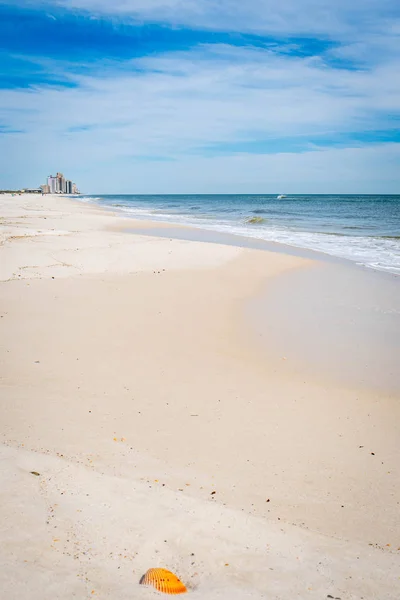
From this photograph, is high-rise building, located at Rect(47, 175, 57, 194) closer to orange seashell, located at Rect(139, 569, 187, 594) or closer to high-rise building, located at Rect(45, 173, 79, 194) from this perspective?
high-rise building, located at Rect(45, 173, 79, 194)

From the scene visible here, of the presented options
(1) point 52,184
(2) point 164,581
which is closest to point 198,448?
(2) point 164,581

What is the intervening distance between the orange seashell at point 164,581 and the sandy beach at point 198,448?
56mm

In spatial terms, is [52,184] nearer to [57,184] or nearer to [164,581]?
[57,184]

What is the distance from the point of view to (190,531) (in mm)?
2615

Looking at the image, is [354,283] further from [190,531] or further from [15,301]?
Answer: [190,531]

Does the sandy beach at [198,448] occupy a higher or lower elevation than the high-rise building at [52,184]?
lower

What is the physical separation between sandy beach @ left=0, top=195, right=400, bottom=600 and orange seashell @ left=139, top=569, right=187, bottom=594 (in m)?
0.06

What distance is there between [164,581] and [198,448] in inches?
60.9

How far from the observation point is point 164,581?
217 centimetres

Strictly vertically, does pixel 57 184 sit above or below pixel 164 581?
above

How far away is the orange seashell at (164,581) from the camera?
2.13 meters

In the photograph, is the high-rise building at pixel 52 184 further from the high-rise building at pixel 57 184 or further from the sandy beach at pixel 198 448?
the sandy beach at pixel 198 448

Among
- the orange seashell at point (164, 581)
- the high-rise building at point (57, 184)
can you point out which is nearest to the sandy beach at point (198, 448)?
the orange seashell at point (164, 581)

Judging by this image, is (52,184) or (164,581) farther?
(52,184)
